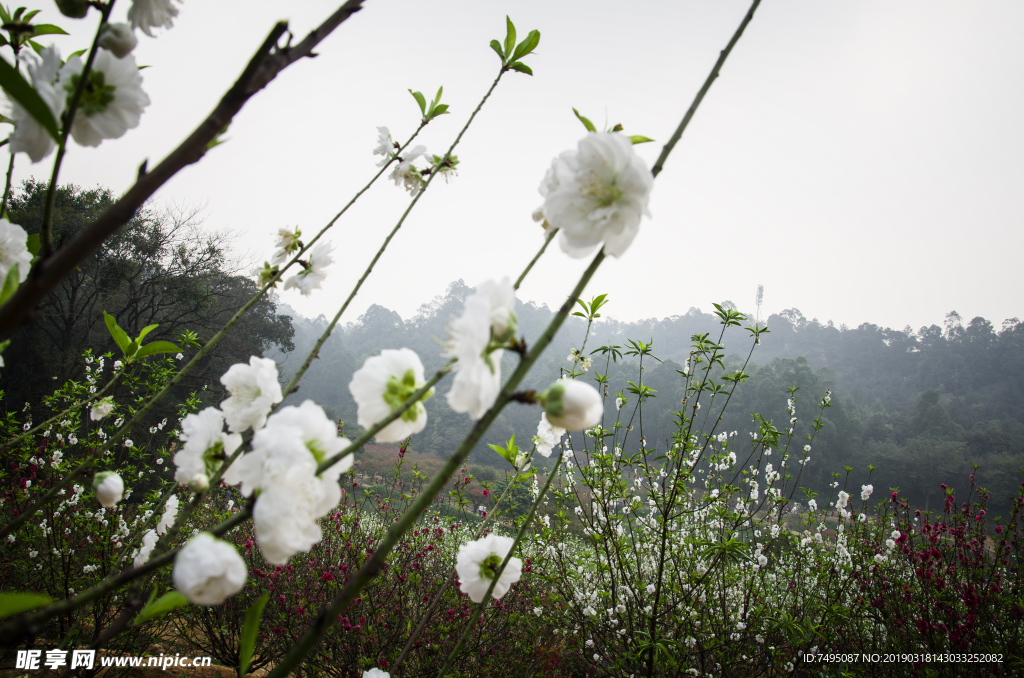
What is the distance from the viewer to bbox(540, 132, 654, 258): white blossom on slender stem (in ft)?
2.04

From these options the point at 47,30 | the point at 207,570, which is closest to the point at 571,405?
the point at 207,570

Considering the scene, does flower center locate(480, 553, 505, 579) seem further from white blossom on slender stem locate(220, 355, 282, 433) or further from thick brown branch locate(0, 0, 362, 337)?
thick brown branch locate(0, 0, 362, 337)

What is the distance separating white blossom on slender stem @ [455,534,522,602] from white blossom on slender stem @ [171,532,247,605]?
25.7 inches

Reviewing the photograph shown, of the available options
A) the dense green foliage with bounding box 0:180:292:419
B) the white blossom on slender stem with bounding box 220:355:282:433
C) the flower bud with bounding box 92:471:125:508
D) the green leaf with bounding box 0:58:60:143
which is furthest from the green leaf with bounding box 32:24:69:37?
the dense green foliage with bounding box 0:180:292:419

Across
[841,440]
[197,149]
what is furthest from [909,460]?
[197,149]

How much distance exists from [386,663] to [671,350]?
5553 centimetres

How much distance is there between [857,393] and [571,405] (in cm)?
5047

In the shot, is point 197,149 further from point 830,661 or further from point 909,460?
point 909,460

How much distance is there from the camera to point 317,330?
61.6m

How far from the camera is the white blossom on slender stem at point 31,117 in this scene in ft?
1.90

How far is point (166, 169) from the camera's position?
1.74 feet

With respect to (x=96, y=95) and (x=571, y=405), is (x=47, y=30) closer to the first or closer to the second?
(x=96, y=95)

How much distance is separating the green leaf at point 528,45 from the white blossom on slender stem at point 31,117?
3.25 ft

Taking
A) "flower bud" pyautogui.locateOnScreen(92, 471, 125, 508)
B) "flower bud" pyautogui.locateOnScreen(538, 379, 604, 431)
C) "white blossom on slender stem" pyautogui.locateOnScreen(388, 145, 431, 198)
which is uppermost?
"white blossom on slender stem" pyautogui.locateOnScreen(388, 145, 431, 198)
